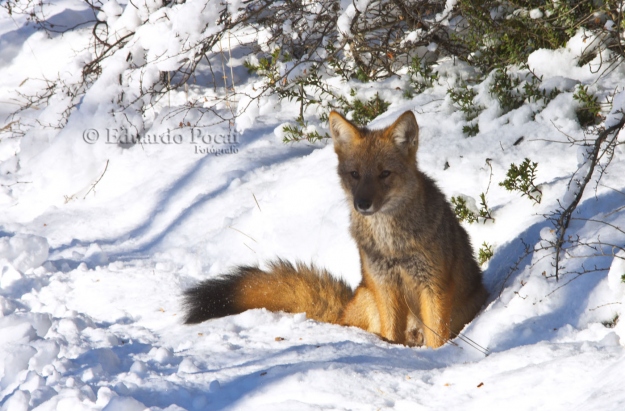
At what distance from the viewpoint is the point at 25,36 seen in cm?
1219

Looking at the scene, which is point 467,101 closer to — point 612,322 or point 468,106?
point 468,106

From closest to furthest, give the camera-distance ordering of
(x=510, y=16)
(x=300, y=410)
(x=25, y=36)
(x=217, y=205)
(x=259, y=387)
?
(x=300, y=410) < (x=259, y=387) < (x=510, y=16) < (x=217, y=205) < (x=25, y=36)

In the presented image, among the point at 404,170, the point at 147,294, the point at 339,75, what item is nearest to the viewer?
the point at 404,170

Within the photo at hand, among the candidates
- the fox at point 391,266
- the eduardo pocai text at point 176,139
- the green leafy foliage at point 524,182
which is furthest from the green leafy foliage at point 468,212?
the eduardo pocai text at point 176,139

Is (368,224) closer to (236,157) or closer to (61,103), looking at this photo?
(236,157)

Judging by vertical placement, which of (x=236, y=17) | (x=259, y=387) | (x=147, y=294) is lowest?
(x=147, y=294)

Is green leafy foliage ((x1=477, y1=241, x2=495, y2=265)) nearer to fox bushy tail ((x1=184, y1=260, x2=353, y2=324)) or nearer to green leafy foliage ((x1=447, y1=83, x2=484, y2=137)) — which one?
fox bushy tail ((x1=184, y1=260, x2=353, y2=324))

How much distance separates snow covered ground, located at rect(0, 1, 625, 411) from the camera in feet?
10.0

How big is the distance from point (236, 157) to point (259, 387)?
5271 mm

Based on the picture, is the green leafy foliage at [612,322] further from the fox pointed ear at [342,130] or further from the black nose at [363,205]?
the fox pointed ear at [342,130]

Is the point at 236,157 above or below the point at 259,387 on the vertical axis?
above

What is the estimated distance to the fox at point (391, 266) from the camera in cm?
Answer: 464

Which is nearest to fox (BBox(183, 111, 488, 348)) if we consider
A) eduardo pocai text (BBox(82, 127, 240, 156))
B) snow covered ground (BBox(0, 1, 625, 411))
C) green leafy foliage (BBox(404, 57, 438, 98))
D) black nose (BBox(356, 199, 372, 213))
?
black nose (BBox(356, 199, 372, 213))

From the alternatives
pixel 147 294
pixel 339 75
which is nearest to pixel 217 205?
pixel 147 294
